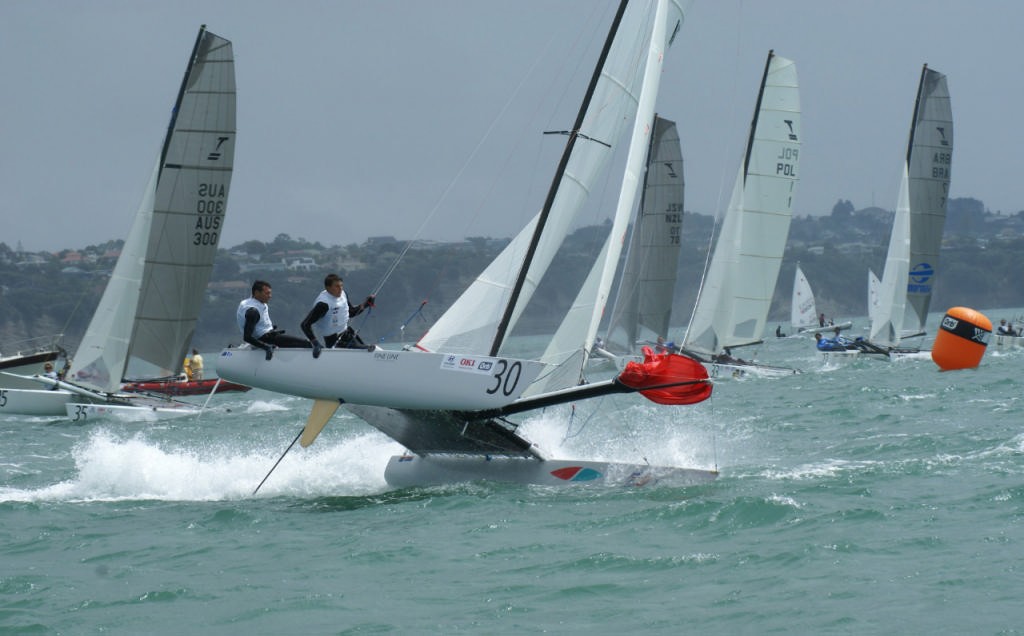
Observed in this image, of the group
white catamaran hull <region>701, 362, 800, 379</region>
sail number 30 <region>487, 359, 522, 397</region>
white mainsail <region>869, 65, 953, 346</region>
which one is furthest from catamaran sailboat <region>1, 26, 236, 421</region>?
white mainsail <region>869, 65, 953, 346</region>

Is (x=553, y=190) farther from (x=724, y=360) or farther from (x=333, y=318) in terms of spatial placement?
(x=724, y=360)

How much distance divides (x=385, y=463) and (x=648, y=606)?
6.42 meters

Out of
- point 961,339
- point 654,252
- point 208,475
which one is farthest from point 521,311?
point 654,252

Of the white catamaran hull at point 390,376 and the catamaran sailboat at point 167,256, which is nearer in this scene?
the white catamaran hull at point 390,376

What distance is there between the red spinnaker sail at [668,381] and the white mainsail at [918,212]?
74.5 ft

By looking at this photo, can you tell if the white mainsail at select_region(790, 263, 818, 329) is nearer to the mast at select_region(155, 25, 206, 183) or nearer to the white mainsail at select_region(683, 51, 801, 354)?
the white mainsail at select_region(683, 51, 801, 354)

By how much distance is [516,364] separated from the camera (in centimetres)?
1090

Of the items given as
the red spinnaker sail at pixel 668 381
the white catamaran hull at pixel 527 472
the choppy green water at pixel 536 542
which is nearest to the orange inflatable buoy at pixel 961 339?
the choppy green water at pixel 536 542

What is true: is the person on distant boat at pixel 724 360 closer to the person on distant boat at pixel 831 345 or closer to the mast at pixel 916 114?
the person on distant boat at pixel 831 345

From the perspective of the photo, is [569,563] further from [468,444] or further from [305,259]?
[305,259]

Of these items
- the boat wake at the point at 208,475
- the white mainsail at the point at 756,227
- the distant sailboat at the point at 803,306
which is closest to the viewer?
the boat wake at the point at 208,475

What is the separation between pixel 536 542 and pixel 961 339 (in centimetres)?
1648

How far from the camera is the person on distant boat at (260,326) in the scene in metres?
10.7

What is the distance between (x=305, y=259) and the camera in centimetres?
13662
